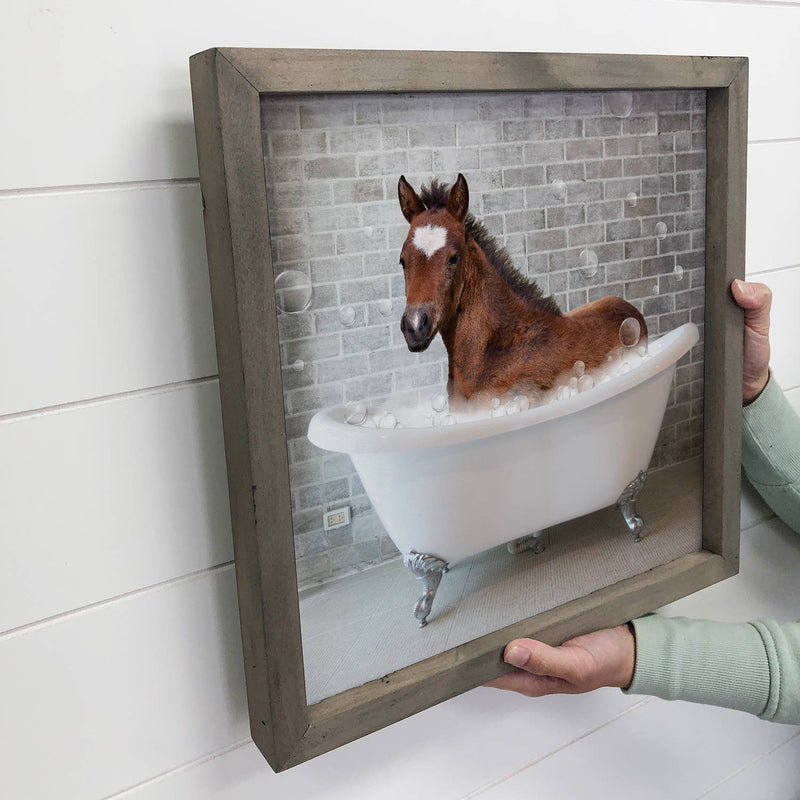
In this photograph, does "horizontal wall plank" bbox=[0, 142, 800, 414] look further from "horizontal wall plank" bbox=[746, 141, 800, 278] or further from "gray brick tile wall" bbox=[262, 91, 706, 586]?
"horizontal wall plank" bbox=[746, 141, 800, 278]

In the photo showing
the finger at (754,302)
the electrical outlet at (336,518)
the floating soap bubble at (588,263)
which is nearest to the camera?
the electrical outlet at (336,518)

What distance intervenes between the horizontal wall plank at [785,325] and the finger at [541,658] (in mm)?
503

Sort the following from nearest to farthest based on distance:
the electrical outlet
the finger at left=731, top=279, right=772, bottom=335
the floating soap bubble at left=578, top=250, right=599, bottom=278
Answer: the electrical outlet
the floating soap bubble at left=578, top=250, right=599, bottom=278
the finger at left=731, top=279, right=772, bottom=335

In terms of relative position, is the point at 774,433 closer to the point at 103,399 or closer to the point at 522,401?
the point at 522,401

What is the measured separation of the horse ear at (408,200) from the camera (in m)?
0.62

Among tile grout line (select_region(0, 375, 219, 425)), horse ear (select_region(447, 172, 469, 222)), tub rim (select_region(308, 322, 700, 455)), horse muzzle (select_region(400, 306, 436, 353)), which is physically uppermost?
horse ear (select_region(447, 172, 469, 222))

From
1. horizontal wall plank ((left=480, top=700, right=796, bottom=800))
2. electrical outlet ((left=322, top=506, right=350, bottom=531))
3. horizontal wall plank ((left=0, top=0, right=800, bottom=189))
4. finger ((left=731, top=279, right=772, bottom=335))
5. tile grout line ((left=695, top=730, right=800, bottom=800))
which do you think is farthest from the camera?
tile grout line ((left=695, top=730, right=800, bottom=800))

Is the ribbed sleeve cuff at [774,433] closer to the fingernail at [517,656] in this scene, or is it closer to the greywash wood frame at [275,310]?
the greywash wood frame at [275,310]

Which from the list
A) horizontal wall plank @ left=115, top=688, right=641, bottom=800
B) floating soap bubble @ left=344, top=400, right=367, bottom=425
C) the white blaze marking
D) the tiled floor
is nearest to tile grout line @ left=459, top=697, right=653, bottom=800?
horizontal wall plank @ left=115, top=688, right=641, bottom=800

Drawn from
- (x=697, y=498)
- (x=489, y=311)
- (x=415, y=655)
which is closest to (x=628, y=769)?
(x=697, y=498)

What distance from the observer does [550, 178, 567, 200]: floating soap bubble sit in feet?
2.29

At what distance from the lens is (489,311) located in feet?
2.24

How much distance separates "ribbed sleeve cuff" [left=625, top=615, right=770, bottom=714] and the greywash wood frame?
0.18 ft

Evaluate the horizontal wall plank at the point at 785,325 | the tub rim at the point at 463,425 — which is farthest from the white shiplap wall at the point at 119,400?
the horizontal wall plank at the point at 785,325
